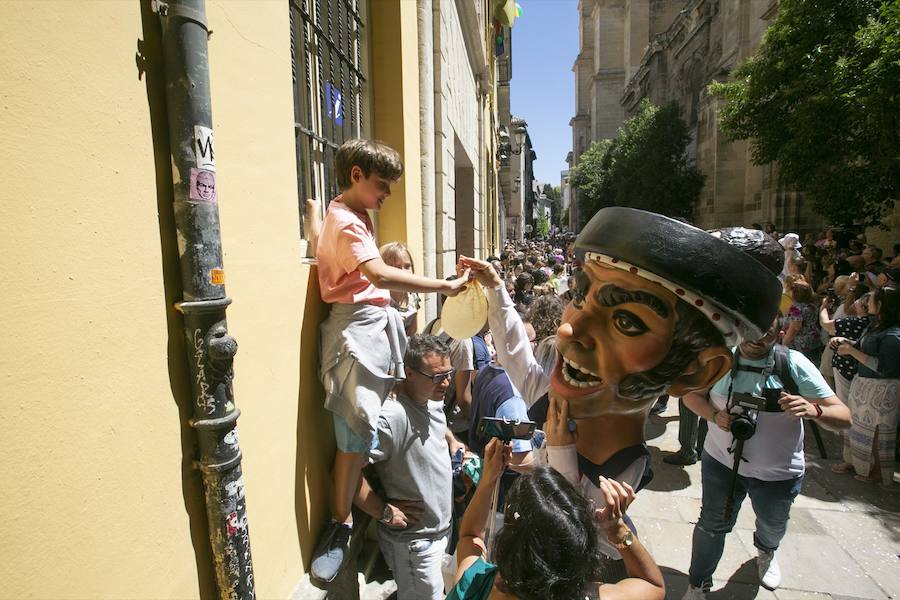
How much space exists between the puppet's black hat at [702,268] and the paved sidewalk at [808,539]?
2.91 metres

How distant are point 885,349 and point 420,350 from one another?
163 inches

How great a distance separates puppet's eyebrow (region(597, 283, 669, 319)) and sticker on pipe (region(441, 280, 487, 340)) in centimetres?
63

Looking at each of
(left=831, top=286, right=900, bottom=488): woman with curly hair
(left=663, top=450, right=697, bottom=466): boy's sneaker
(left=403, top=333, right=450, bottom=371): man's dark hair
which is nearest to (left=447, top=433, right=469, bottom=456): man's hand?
(left=403, top=333, right=450, bottom=371): man's dark hair

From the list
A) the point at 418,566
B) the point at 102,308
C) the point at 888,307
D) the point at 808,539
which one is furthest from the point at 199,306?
the point at 888,307

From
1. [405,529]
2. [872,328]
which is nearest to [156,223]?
[405,529]

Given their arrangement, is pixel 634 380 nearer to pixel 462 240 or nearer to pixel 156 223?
pixel 156 223

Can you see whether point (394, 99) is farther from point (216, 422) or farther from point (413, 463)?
point (216, 422)

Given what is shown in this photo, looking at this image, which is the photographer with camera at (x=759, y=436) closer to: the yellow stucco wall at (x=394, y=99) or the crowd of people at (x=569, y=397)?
the crowd of people at (x=569, y=397)

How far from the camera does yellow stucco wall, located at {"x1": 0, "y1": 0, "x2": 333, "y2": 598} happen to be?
997 millimetres

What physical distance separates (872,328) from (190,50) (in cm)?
534

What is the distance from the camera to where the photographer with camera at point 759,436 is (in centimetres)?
254

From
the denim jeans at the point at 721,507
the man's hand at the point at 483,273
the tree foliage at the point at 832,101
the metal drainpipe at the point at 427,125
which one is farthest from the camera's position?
the tree foliage at the point at 832,101

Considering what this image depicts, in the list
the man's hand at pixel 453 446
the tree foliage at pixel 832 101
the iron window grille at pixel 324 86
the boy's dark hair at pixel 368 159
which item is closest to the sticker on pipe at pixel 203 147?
the boy's dark hair at pixel 368 159

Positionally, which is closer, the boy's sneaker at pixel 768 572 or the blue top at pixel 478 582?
the blue top at pixel 478 582
